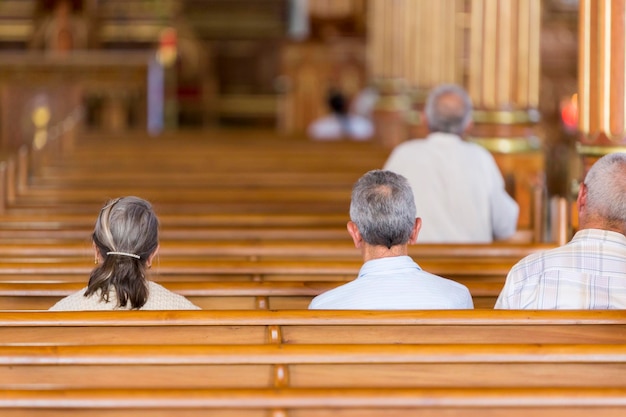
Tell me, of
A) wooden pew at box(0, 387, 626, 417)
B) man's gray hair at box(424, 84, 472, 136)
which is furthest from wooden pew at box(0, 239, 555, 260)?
wooden pew at box(0, 387, 626, 417)

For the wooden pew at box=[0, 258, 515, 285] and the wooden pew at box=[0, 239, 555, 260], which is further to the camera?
the wooden pew at box=[0, 239, 555, 260]

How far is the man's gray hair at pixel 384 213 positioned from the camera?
2.96 metres

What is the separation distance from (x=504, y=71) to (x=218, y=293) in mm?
3970

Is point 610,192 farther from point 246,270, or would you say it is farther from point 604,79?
point 604,79

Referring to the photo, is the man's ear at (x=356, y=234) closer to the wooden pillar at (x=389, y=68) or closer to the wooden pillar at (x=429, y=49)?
the wooden pillar at (x=429, y=49)

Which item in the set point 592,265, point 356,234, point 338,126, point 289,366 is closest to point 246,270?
point 356,234

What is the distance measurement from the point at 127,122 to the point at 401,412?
11.7m

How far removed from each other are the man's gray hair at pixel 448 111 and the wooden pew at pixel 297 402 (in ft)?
9.31

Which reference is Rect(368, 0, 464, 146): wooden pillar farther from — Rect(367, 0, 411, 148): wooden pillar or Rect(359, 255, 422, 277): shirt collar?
Rect(359, 255, 422, 277): shirt collar

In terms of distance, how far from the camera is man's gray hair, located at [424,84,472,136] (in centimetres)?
497

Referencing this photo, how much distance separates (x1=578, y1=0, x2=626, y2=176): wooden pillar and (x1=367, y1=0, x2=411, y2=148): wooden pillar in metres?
5.60

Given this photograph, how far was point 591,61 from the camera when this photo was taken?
14.4ft

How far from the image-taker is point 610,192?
9.68 ft

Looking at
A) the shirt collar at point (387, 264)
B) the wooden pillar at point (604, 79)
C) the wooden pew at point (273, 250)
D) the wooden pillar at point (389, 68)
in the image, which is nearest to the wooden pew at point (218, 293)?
the shirt collar at point (387, 264)
